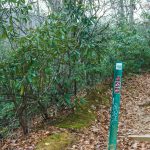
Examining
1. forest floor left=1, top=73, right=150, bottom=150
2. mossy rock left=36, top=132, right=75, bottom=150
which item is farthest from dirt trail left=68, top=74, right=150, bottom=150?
mossy rock left=36, top=132, right=75, bottom=150

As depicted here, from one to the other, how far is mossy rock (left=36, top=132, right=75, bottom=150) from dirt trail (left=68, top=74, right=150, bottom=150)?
6.1 inches

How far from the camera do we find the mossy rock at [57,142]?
5.71m

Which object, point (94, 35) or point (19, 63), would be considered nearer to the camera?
point (19, 63)

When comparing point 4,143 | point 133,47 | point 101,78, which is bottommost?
point 4,143

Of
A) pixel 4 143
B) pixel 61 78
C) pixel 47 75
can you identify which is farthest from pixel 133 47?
pixel 4 143

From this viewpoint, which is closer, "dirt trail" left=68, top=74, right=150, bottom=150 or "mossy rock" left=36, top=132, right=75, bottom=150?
"mossy rock" left=36, top=132, right=75, bottom=150

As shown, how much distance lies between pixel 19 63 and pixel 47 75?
123cm

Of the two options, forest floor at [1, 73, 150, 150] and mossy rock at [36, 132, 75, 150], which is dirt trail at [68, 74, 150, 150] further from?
mossy rock at [36, 132, 75, 150]

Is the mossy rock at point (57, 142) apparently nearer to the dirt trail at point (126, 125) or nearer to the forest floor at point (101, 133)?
the forest floor at point (101, 133)

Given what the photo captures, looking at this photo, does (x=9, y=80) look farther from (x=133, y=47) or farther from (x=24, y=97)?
(x=133, y=47)

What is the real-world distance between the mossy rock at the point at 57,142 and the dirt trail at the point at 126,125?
0.15 meters

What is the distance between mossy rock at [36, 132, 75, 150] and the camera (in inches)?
225

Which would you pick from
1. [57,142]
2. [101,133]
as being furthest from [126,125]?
[57,142]

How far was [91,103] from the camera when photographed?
29.5ft
